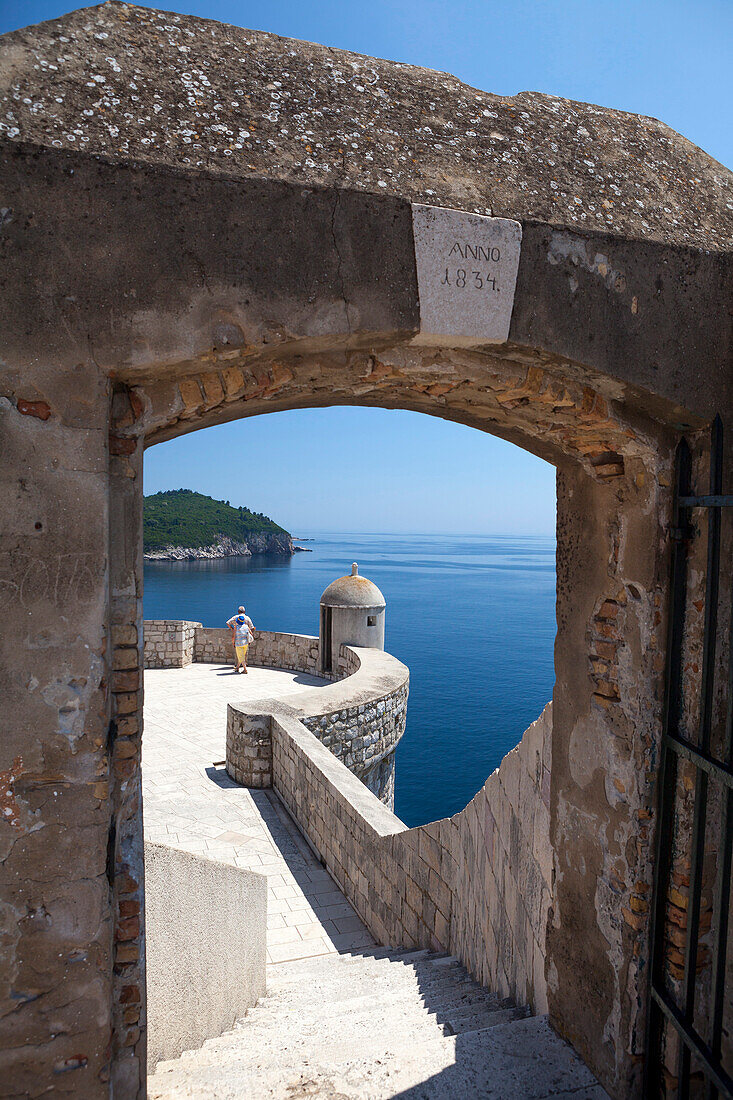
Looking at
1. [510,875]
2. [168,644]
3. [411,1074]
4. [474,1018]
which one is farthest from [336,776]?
[168,644]

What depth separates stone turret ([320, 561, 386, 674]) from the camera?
39.0 feet

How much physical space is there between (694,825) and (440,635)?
4040 cm

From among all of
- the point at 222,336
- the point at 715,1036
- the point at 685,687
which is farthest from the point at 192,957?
the point at 222,336

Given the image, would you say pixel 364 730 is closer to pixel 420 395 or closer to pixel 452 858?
pixel 452 858

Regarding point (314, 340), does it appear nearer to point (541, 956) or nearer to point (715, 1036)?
point (715, 1036)

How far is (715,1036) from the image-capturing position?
2150 mm

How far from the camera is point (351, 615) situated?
11945 millimetres

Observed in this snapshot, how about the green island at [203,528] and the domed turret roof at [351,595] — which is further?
the green island at [203,528]

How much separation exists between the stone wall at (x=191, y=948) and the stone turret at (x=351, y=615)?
810 centimetres

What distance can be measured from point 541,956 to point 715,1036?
1195mm

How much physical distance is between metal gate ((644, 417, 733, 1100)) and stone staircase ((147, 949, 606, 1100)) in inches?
18.9

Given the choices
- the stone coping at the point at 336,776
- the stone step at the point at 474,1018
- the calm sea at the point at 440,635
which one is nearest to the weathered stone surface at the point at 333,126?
the stone step at the point at 474,1018

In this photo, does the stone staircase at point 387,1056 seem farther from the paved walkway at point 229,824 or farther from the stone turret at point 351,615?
the stone turret at point 351,615

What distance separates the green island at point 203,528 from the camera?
93.1m
